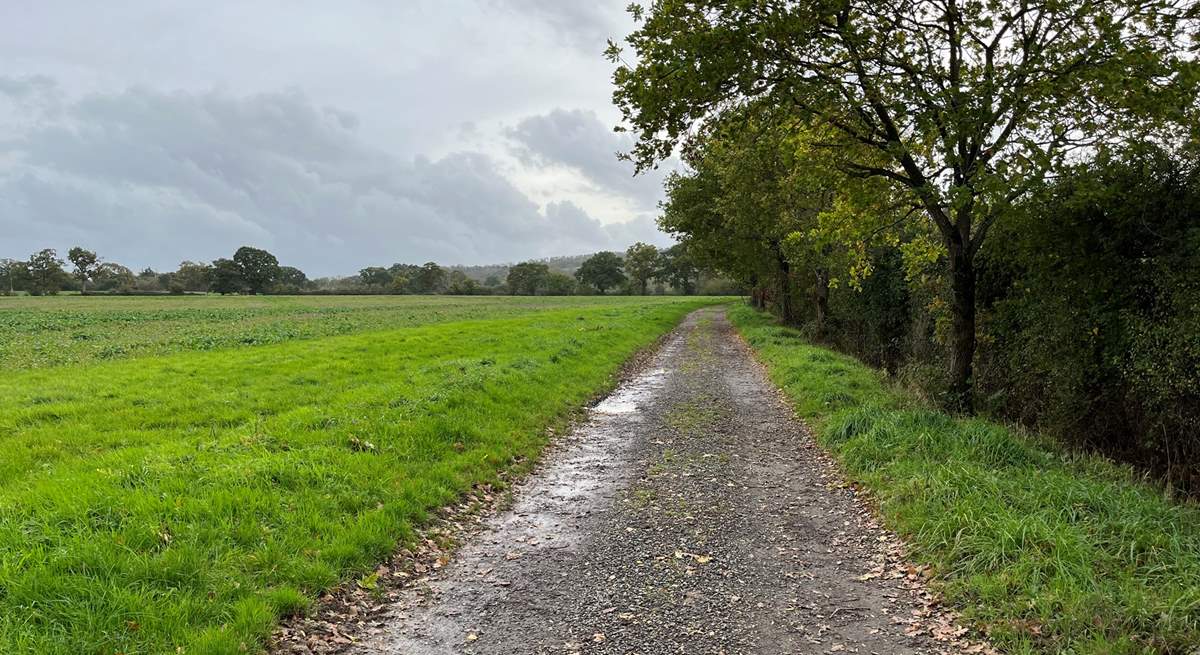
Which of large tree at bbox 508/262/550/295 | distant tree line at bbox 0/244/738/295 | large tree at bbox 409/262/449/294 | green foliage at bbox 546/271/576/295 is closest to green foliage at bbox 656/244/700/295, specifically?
distant tree line at bbox 0/244/738/295

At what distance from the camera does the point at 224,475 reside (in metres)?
7.07

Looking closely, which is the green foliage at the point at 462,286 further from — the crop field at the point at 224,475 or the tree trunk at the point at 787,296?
the crop field at the point at 224,475

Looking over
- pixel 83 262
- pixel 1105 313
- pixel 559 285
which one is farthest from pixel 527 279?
pixel 1105 313

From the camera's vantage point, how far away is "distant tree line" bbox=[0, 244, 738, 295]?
366 ft

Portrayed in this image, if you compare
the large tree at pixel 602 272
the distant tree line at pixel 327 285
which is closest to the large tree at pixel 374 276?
the distant tree line at pixel 327 285

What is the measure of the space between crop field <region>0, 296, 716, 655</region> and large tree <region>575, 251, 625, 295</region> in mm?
114904

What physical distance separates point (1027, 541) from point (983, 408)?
8148 millimetres

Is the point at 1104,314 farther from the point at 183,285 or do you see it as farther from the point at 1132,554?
the point at 183,285

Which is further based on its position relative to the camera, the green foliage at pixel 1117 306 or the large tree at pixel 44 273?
the large tree at pixel 44 273

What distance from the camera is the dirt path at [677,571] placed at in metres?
4.71

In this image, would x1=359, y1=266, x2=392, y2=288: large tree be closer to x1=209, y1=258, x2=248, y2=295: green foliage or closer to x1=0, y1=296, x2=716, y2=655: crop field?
x1=209, y1=258, x2=248, y2=295: green foliage

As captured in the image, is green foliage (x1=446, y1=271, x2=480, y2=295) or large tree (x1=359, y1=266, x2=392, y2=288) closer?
green foliage (x1=446, y1=271, x2=480, y2=295)

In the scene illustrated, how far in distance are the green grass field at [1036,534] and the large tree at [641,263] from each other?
11695cm

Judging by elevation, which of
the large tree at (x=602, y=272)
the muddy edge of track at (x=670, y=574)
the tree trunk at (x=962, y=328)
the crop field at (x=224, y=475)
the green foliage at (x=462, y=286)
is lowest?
the muddy edge of track at (x=670, y=574)
